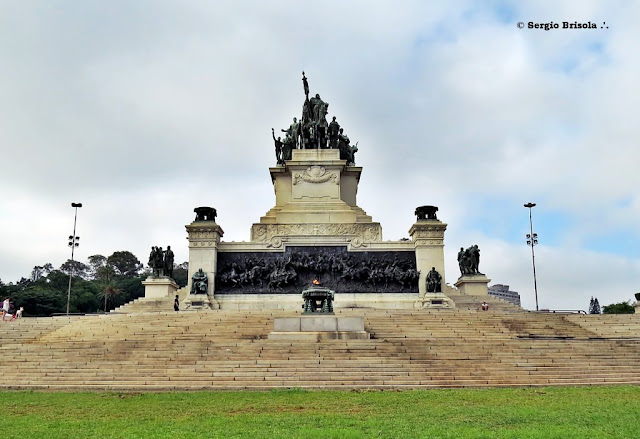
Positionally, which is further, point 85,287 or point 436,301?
point 85,287

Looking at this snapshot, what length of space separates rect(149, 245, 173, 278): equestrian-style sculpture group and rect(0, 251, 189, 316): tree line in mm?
20963

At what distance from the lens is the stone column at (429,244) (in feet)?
112

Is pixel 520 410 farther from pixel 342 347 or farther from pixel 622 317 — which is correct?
pixel 622 317

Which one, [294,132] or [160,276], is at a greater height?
[294,132]

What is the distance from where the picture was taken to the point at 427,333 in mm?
21625

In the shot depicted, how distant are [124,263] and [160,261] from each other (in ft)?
237

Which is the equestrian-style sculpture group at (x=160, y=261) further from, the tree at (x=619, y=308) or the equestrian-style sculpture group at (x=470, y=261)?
the tree at (x=619, y=308)

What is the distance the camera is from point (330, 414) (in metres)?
10.5

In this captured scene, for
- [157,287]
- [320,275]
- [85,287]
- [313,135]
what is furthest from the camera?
[85,287]

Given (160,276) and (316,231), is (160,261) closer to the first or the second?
(160,276)

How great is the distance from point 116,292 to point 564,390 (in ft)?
233

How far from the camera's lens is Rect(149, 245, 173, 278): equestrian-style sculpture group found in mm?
36438

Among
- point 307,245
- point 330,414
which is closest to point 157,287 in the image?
point 307,245

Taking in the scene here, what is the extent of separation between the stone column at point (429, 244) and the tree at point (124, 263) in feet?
255
